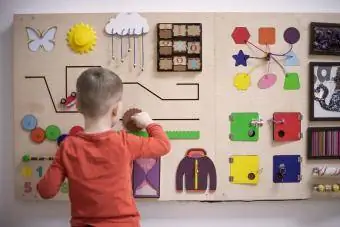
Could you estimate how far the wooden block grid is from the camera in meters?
1.27

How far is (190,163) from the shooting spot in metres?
1.30

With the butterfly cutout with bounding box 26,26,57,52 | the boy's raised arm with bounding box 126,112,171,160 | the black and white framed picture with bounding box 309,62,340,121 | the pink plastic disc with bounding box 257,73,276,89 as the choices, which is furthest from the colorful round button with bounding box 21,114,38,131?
the black and white framed picture with bounding box 309,62,340,121

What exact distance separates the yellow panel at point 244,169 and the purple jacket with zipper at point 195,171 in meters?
0.08

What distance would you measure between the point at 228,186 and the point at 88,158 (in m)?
0.63

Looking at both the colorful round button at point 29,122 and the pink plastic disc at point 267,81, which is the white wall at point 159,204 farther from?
the pink plastic disc at point 267,81

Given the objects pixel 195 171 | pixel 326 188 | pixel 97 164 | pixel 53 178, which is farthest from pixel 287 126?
pixel 53 178

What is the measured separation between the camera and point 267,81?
1304mm

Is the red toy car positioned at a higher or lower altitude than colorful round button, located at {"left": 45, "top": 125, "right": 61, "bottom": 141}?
higher

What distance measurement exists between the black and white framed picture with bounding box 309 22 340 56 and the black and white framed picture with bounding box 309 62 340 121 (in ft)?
0.17

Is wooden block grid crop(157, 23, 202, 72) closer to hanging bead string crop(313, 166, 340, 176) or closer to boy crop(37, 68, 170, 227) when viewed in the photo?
boy crop(37, 68, 170, 227)

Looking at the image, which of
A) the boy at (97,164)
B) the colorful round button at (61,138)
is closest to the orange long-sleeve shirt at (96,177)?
the boy at (97,164)

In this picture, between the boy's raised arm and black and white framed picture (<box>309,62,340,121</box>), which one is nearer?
the boy's raised arm

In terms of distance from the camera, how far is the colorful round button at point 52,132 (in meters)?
1.29

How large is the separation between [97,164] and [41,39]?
2.12ft
